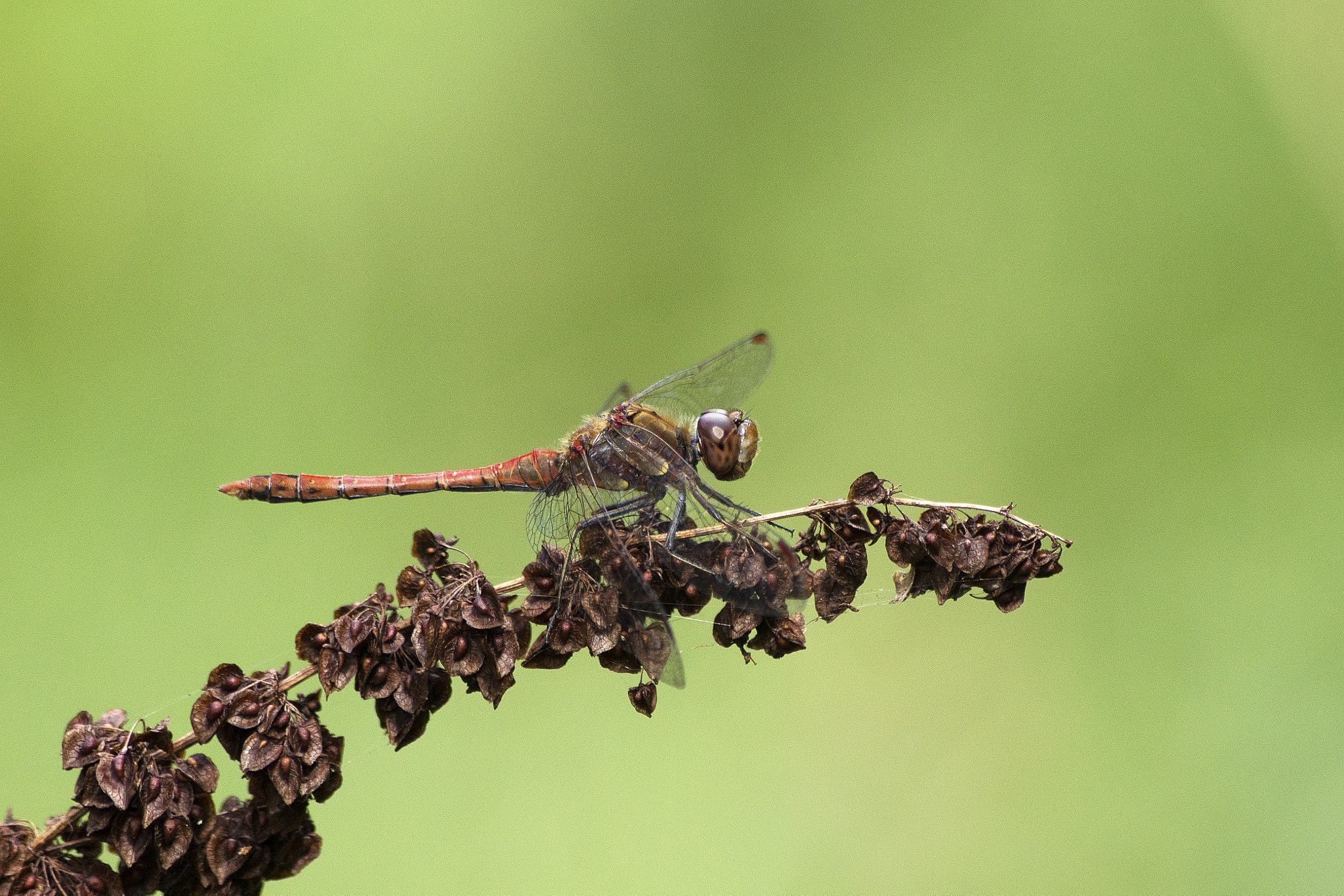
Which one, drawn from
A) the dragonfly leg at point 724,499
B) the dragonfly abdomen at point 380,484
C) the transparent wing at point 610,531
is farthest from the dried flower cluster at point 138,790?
the dragonfly abdomen at point 380,484

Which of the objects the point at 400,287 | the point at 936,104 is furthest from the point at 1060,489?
the point at 400,287

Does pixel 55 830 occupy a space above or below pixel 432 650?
below

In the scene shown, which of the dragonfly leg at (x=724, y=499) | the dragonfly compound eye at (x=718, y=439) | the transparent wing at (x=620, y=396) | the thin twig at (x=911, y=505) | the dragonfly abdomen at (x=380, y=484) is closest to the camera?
the thin twig at (x=911, y=505)

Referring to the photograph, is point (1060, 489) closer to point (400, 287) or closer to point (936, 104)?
point (936, 104)

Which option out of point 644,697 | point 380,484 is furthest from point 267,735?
point 380,484

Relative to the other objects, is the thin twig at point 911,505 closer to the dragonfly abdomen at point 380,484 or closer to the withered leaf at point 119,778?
the withered leaf at point 119,778

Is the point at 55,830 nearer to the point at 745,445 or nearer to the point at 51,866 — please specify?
the point at 51,866

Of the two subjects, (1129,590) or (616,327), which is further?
(616,327)
